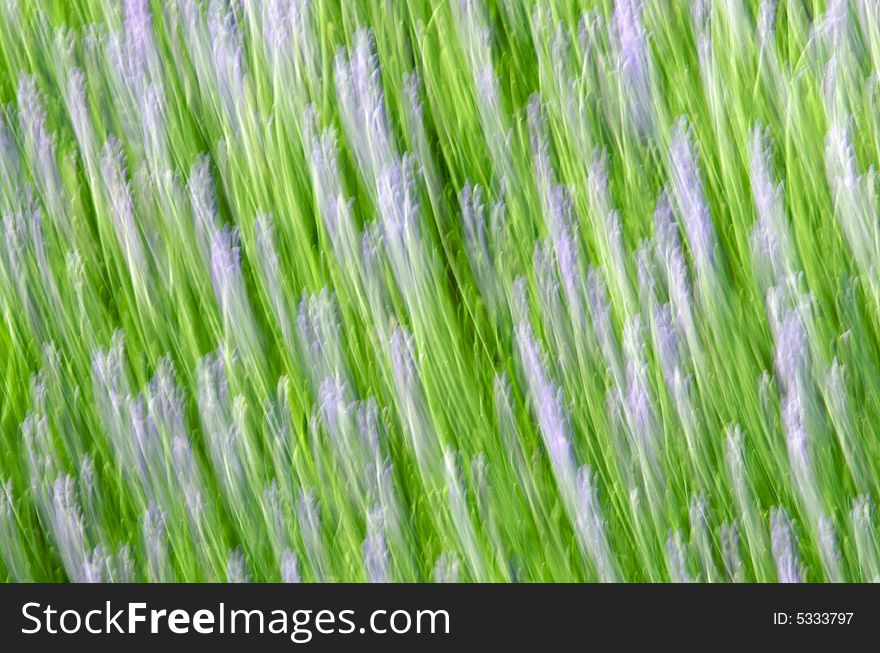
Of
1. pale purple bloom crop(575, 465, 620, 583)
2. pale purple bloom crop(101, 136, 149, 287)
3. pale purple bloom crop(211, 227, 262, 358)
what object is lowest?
pale purple bloom crop(575, 465, 620, 583)

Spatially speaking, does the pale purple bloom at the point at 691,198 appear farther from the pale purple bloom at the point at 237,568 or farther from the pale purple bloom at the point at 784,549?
the pale purple bloom at the point at 237,568

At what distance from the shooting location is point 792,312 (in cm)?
112

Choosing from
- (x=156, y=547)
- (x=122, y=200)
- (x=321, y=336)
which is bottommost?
(x=156, y=547)

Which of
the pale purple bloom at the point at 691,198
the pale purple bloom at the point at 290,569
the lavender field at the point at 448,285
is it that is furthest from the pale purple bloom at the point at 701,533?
the pale purple bloom at the point at 290,569

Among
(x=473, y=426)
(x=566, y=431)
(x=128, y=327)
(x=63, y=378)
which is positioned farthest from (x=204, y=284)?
(x=566, y=431)

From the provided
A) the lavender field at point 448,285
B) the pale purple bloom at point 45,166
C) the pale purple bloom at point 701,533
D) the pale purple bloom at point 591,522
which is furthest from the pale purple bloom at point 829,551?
the pale purple bloom at point 45,166

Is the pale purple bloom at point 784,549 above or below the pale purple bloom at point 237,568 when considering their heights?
below

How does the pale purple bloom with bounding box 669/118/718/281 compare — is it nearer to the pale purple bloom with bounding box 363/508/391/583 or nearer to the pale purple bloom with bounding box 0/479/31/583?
the pale purple bloom with bounding box 363/508/391/583

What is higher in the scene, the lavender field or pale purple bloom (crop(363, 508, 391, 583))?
the lavender field

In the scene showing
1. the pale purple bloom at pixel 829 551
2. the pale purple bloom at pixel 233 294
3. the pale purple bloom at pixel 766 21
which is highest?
the pale purple bloom at pixel 766 21

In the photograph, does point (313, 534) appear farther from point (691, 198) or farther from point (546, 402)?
point (691, 198)

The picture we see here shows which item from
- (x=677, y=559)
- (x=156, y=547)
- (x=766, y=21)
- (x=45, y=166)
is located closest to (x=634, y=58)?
(x=766, y=21)

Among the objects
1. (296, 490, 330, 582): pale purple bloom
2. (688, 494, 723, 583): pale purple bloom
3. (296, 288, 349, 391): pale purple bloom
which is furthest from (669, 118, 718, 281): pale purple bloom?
(296, 490, 330, 582): pale purple bloom
